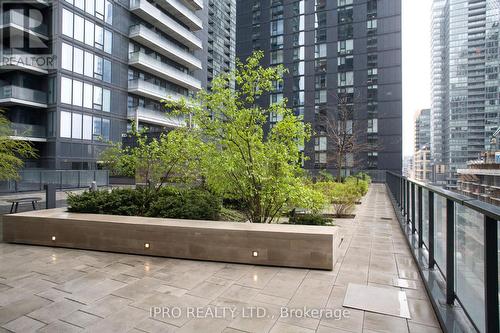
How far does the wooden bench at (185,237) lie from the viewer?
534cm

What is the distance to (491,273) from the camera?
7.73 feet

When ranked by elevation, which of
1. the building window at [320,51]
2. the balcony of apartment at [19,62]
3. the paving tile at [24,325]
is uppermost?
the building window at [320,51]

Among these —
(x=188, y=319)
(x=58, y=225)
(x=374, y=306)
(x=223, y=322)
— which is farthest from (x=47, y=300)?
(x=374, y=306)

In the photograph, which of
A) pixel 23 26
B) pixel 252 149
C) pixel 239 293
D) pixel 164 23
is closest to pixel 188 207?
pixel 252 149

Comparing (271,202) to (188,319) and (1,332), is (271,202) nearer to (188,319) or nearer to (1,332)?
(188,319)

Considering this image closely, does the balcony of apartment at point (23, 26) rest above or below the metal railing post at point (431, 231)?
above

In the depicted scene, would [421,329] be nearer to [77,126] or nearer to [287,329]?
[287,329]

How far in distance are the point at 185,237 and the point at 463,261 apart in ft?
14.3

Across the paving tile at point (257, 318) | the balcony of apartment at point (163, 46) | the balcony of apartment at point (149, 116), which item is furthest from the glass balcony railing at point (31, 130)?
the paving tile at point (257, 318)

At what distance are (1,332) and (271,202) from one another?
16.7 ft

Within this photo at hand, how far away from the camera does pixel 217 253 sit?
566 cm

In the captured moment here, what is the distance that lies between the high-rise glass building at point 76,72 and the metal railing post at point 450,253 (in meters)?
27.6

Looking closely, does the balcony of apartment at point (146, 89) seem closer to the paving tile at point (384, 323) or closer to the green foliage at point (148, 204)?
the green foliage at point (148, 204)

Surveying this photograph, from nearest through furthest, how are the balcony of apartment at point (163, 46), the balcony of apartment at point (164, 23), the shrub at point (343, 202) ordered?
the shrub at point (343, 202) → the balcony of apartment at point (163, 46) → the balcony of apartment at point (164, 23)
